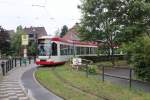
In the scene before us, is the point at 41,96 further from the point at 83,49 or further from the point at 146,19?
the point at 83,49

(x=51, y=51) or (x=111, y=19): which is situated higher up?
(x=111, y=19)

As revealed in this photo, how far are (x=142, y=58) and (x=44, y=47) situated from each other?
18.9 meters

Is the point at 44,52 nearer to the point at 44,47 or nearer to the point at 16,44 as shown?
the point at 44,47

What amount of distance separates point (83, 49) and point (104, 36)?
10.1 metres

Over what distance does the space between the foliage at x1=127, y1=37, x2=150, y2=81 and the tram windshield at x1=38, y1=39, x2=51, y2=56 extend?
17371 millimetres

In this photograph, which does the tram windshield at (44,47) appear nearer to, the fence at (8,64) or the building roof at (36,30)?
the fence at (8,64)

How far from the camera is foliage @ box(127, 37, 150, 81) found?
1889cm

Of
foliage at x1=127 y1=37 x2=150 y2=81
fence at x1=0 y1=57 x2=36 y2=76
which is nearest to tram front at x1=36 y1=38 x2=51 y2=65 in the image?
fence at x1=0 y1=57 x2=36 y2=76

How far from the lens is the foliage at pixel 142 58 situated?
62.0 ft

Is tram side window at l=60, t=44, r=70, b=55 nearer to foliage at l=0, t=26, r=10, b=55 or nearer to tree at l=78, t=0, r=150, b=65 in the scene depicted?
tree at l=78, t=0, r=150, b=65

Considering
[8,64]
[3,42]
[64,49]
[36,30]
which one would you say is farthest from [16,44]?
[8,64]

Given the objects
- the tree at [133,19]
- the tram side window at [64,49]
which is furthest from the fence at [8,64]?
the tree at [133,19]

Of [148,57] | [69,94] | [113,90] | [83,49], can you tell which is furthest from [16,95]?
[83,49]

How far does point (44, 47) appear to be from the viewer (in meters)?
37.2
